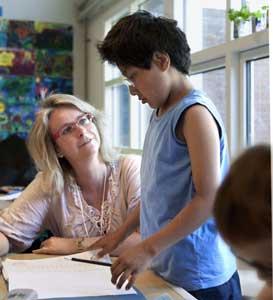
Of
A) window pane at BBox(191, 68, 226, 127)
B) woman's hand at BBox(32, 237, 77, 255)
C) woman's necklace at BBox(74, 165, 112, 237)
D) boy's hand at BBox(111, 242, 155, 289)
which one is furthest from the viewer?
window pane at BBox(191, 68, 226, 127)

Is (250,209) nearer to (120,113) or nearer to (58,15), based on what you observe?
(120,113)

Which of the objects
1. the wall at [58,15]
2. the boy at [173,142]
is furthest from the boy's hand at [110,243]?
the wall at [58,15]

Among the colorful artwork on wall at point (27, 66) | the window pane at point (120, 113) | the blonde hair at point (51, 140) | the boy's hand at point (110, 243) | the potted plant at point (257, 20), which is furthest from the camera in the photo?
the colorful artwork on wall at point (27, 66)

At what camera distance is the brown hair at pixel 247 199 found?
1.51ft

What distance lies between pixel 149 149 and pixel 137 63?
0.22 meters

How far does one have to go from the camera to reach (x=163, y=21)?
116cm

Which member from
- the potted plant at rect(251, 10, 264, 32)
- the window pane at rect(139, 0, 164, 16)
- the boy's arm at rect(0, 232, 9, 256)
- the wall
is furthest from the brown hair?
the wall

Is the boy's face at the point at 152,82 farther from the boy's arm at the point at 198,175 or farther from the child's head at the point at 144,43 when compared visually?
the boy's arm at the point at 198,175

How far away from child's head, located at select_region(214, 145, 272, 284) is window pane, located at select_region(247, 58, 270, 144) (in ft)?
5.14

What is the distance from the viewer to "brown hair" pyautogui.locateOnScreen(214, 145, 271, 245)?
461 millimetres

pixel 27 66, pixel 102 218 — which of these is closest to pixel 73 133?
pixel 102 218

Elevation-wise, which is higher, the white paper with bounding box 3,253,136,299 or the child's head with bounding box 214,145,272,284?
the child's head with bounding box 214,145,272,284

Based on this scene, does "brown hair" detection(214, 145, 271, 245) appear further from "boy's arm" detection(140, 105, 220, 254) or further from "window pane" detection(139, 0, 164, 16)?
"window pane" detection(139, 0, 164, 16)

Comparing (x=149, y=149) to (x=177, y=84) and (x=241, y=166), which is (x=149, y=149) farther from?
(x=241, y=166)
